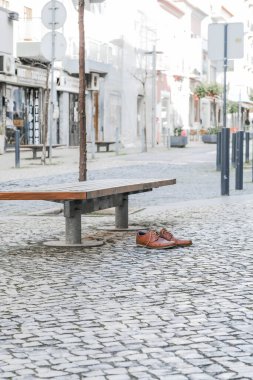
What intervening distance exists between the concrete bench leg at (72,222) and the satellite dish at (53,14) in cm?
1183

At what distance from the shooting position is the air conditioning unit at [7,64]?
36812mm

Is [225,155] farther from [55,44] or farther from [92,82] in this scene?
[92,82]

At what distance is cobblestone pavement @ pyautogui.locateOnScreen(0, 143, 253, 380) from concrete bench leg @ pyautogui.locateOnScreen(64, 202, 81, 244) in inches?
9.6

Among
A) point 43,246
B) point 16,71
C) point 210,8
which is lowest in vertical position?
point 43,246

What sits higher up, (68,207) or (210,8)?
(210,8)

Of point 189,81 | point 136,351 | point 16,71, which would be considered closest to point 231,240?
point 136,351

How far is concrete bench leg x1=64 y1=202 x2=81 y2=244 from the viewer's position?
8961mm

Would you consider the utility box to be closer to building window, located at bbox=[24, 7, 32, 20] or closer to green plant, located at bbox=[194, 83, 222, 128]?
building window, located at bbox=[24, 7, 32, 20]

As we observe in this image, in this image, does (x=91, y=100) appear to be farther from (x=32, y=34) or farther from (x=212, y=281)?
(x=212, y=281)

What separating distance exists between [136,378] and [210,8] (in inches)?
3233

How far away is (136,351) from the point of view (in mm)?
4742

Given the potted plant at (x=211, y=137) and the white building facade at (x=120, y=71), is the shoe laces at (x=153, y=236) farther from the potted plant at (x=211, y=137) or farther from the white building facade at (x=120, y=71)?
the potted plant at (x=211, y=137)

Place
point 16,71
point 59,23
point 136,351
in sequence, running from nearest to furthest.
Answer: point 136,351 → point 59,23 → point 16,71

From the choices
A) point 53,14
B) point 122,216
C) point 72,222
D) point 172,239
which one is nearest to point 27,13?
point 53,14
